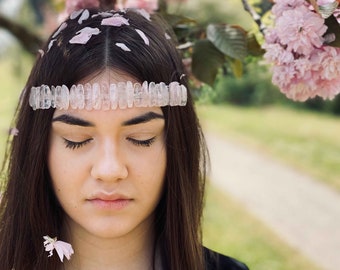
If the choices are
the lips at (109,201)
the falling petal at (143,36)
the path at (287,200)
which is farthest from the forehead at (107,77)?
the path at (287,200)

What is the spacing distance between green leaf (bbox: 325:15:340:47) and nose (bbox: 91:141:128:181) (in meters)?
0.60

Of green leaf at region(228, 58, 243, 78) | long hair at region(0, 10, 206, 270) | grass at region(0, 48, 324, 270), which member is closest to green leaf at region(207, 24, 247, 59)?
green leaf at region(228, 58, 243, 78)

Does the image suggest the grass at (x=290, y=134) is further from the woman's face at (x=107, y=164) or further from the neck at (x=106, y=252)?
the woman's face at (x=107, y=164)

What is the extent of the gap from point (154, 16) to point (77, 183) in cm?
60

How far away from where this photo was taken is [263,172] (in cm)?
843

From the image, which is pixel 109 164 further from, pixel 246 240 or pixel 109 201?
pixel 246 240

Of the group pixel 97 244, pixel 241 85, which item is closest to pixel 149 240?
pixel 97 244

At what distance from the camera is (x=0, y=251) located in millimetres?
1738

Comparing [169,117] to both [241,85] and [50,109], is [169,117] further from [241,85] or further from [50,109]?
[241,85]

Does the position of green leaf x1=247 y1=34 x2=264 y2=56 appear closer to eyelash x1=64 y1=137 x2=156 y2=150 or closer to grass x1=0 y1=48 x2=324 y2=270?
eyelash x1=64 y1=137 x2=156 y2=150

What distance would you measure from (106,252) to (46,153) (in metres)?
0.30

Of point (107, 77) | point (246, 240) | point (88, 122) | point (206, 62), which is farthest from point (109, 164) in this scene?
point (246, 240)

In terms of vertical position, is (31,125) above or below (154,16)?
below

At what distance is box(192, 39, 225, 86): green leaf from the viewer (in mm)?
1998
